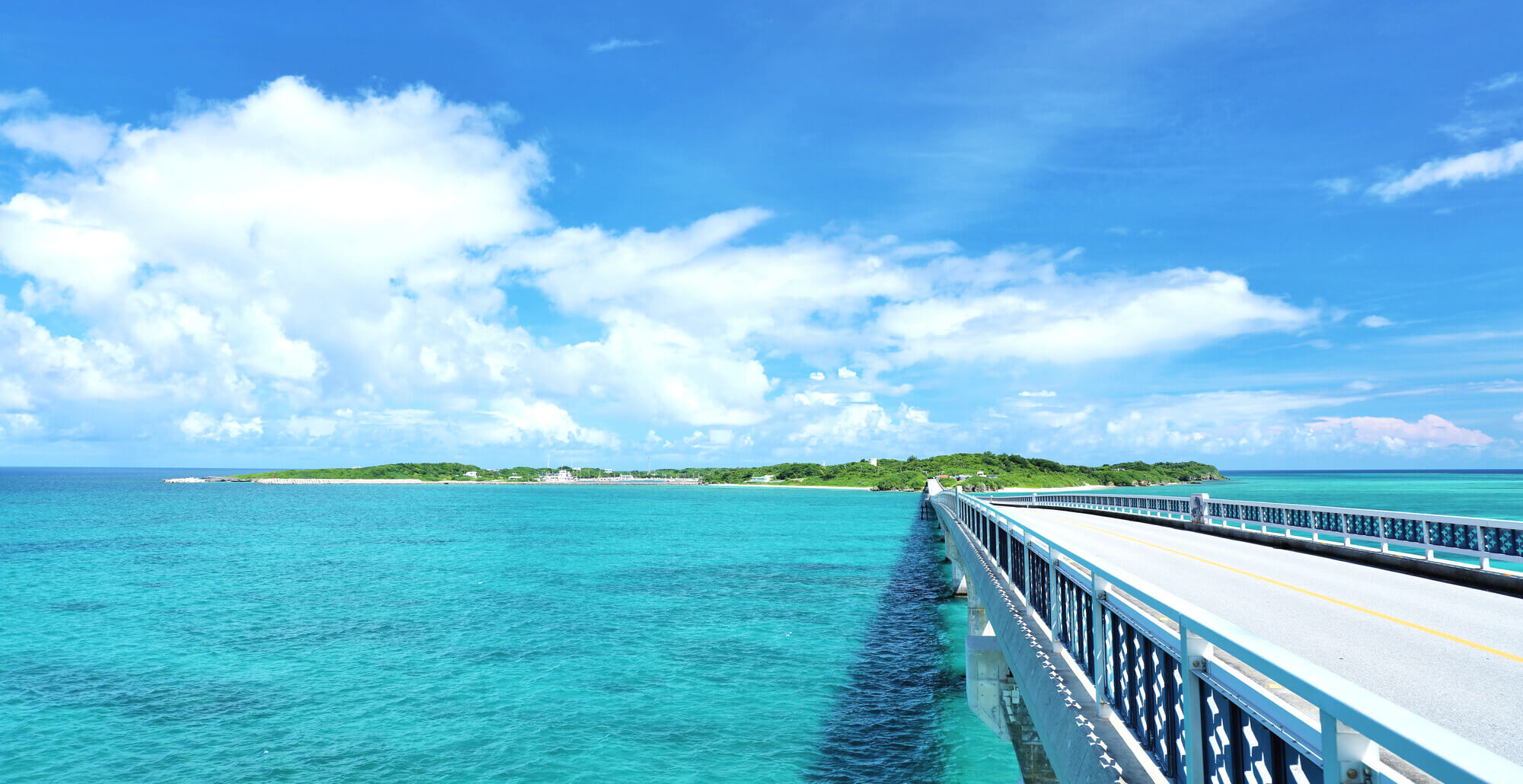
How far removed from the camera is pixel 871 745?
18312 mm

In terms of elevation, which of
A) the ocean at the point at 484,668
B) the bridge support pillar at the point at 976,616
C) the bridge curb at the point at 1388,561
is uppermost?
the bridge curb at the point at 1388,561

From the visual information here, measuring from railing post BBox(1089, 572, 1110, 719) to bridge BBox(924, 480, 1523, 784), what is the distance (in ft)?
0.07

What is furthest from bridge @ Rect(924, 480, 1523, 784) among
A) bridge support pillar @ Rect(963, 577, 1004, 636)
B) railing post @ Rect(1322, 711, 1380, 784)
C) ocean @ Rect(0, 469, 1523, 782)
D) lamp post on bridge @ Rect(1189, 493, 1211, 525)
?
lamp post on bridge @ Rect(1189, 493, 1211, 525)

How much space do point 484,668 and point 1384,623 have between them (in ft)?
75.1

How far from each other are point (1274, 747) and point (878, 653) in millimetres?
23917

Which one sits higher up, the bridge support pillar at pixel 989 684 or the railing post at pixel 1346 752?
the railing post at pixel 1346 752

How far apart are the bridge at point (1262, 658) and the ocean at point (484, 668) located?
17.4ft

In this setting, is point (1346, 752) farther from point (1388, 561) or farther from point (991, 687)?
point (1388, 561)

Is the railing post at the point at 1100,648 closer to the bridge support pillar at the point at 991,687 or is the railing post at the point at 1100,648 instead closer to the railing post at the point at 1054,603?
the railing post at the point at 1054,603

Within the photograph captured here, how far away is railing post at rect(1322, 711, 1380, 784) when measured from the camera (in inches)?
121

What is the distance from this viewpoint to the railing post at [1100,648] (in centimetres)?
670

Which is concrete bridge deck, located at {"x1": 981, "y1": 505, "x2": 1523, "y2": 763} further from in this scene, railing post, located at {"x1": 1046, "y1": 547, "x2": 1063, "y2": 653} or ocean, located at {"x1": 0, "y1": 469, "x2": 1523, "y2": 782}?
ocean, located at {"x1": 0, "y1": 469, "x2": 1523, "y2": 782}

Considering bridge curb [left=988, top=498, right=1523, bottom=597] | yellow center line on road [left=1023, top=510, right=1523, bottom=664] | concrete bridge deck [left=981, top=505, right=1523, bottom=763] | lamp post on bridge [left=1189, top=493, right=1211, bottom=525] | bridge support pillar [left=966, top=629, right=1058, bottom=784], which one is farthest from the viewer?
lamp post on bridge [left=1189, top=493, right=1211, bottom=525]

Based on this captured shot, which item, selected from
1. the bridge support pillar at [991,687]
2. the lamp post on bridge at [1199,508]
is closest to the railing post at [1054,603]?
the bridge support pillar at [991,687]
